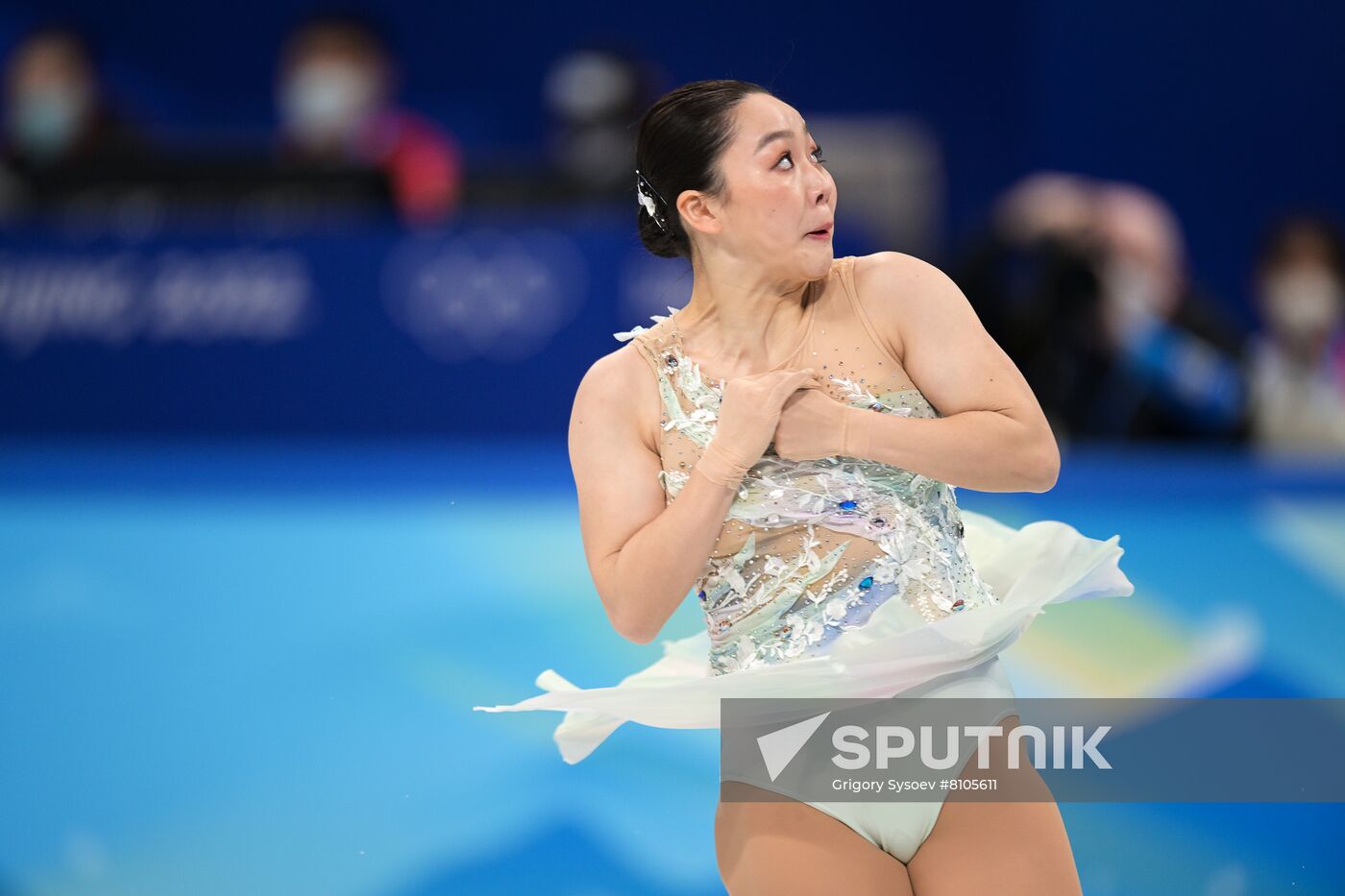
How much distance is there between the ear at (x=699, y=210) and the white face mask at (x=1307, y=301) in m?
5.32

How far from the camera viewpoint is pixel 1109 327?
6.59m

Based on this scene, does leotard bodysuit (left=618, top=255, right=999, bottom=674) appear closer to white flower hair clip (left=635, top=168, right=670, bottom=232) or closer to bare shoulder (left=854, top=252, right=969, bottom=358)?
bare shoulder (left=854, top=252, right=969, bottom=358)

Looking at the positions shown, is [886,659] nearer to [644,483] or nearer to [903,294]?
[644,483]

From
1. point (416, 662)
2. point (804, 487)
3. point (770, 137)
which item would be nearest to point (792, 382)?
point (804, 487)

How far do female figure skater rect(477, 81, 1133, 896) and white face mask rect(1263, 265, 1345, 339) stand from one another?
5006 mm

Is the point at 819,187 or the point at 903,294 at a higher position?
the point at 819,187

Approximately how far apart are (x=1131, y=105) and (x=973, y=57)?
125cm

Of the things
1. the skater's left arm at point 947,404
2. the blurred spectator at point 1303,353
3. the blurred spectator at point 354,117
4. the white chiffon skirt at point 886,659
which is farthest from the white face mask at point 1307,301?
the skater's left arm at point 947,404

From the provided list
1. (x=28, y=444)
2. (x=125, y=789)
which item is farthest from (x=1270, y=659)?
(x=28, y=444)

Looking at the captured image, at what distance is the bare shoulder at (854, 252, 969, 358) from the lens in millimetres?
2600

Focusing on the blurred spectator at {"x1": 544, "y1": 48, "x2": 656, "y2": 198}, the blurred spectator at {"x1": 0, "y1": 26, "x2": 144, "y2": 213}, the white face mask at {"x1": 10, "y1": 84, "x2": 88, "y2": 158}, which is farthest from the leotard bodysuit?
the white face mask at {"x1": 10, "y1": 84, "x2": 88, "y2": 158}

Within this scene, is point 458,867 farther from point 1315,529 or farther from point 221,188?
point 221,188

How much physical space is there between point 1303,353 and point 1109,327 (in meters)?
1.18

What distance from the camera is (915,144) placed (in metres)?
10.4
